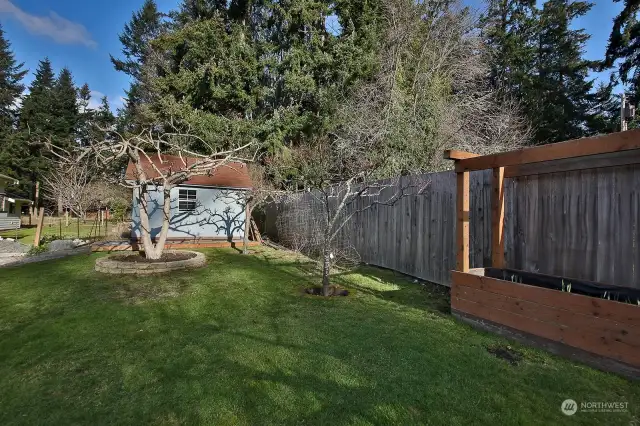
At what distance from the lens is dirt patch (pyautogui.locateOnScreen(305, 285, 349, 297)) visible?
5.10m

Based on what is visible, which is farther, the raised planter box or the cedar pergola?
the cedar pergola

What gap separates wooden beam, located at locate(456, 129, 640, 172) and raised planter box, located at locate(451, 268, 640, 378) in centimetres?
122

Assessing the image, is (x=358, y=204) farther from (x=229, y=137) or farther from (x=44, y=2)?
(x=44, y=2)

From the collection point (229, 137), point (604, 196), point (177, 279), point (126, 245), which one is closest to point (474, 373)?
point (604, 196)

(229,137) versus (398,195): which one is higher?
(229,137)

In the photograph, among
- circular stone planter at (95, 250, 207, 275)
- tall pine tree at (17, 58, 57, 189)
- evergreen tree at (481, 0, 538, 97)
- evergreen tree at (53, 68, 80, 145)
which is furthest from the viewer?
evergreen tree at (53, 68, 80, 145)

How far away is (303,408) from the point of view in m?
2.24

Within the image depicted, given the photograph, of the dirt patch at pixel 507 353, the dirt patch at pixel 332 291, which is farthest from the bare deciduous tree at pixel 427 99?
the dirt patch at pixel 507 353

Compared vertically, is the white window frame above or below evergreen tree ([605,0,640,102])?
below

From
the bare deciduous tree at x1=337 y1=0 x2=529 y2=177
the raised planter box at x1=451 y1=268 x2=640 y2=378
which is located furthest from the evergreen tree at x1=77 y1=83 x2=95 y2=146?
the raised planter box at x1=451 y1=268 x2=640 y2=378

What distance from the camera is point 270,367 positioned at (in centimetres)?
281

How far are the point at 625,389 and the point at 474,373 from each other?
3.26ft

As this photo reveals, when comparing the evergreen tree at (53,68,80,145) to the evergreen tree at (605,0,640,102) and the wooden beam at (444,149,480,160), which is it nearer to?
the wooden beam at (444,149,480,160)

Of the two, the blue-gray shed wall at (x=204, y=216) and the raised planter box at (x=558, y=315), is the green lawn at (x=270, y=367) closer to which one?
the raised planter box at (x=558, y=315)
